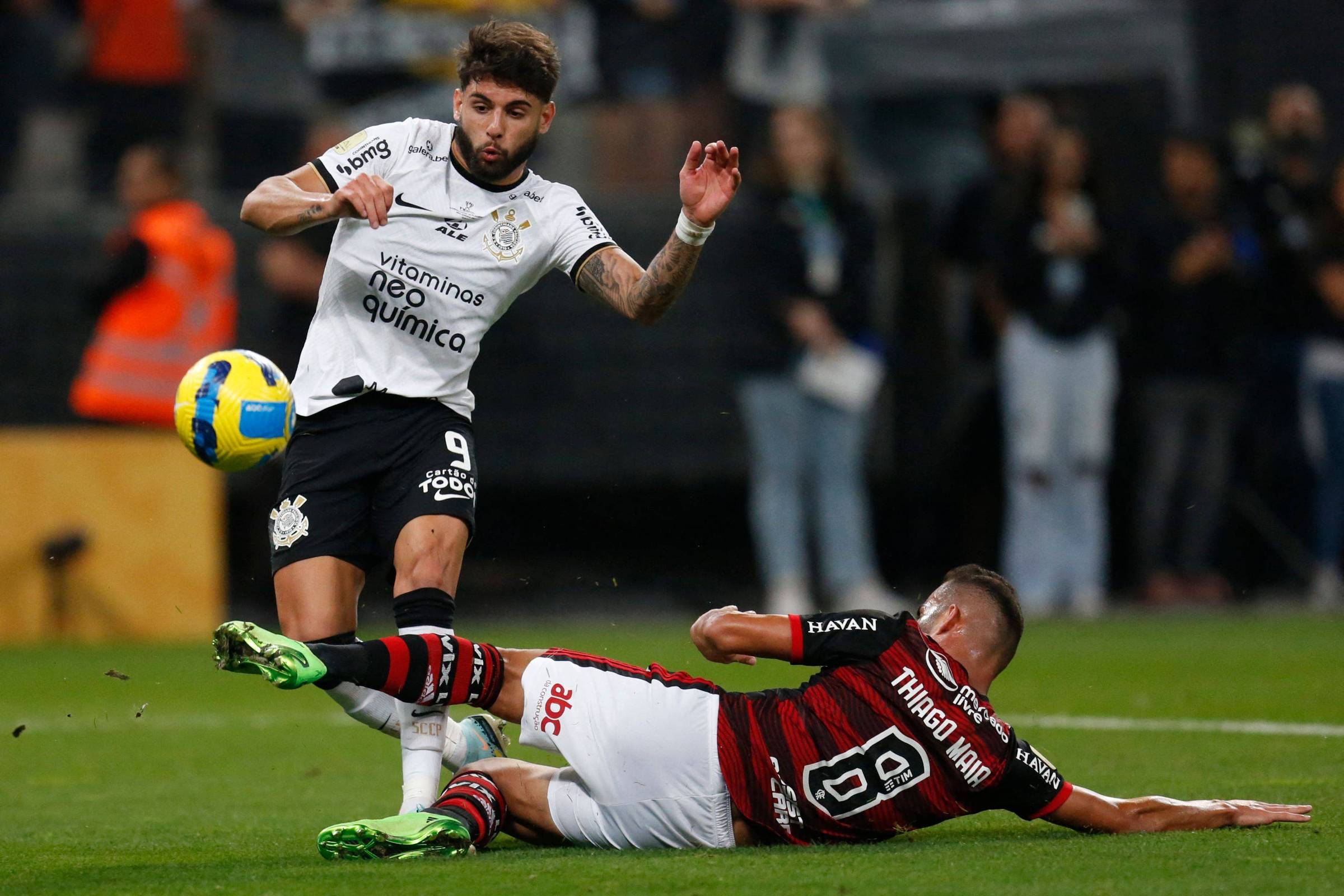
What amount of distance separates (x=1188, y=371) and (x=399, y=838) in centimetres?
943

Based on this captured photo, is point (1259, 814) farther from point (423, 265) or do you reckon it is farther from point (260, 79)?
point (260, 79)

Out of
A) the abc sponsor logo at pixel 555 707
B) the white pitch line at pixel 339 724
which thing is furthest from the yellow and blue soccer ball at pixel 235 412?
the white pitch line at pixel 339 724

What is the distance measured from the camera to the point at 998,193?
12.6m

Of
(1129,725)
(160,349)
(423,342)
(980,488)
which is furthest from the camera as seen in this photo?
(980,488)

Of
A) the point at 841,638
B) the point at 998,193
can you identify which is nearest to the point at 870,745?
the point at 841,638

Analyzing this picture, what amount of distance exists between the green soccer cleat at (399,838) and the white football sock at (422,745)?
420 millimetres

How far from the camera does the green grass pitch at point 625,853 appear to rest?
4590 millimetres

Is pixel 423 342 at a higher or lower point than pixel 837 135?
lower

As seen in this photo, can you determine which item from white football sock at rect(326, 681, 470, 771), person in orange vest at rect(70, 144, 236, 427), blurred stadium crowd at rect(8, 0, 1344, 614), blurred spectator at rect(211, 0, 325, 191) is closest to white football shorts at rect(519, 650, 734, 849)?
white football sock at rect(326, 681, 470, 771)

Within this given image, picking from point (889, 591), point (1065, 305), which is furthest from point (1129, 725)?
point (889, 591)

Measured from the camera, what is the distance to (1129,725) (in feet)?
25.7

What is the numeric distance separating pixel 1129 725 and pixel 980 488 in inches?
245

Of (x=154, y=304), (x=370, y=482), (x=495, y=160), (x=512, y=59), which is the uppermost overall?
(x=512, y=59)

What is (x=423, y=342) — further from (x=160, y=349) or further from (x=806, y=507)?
(x=806, y=507)
